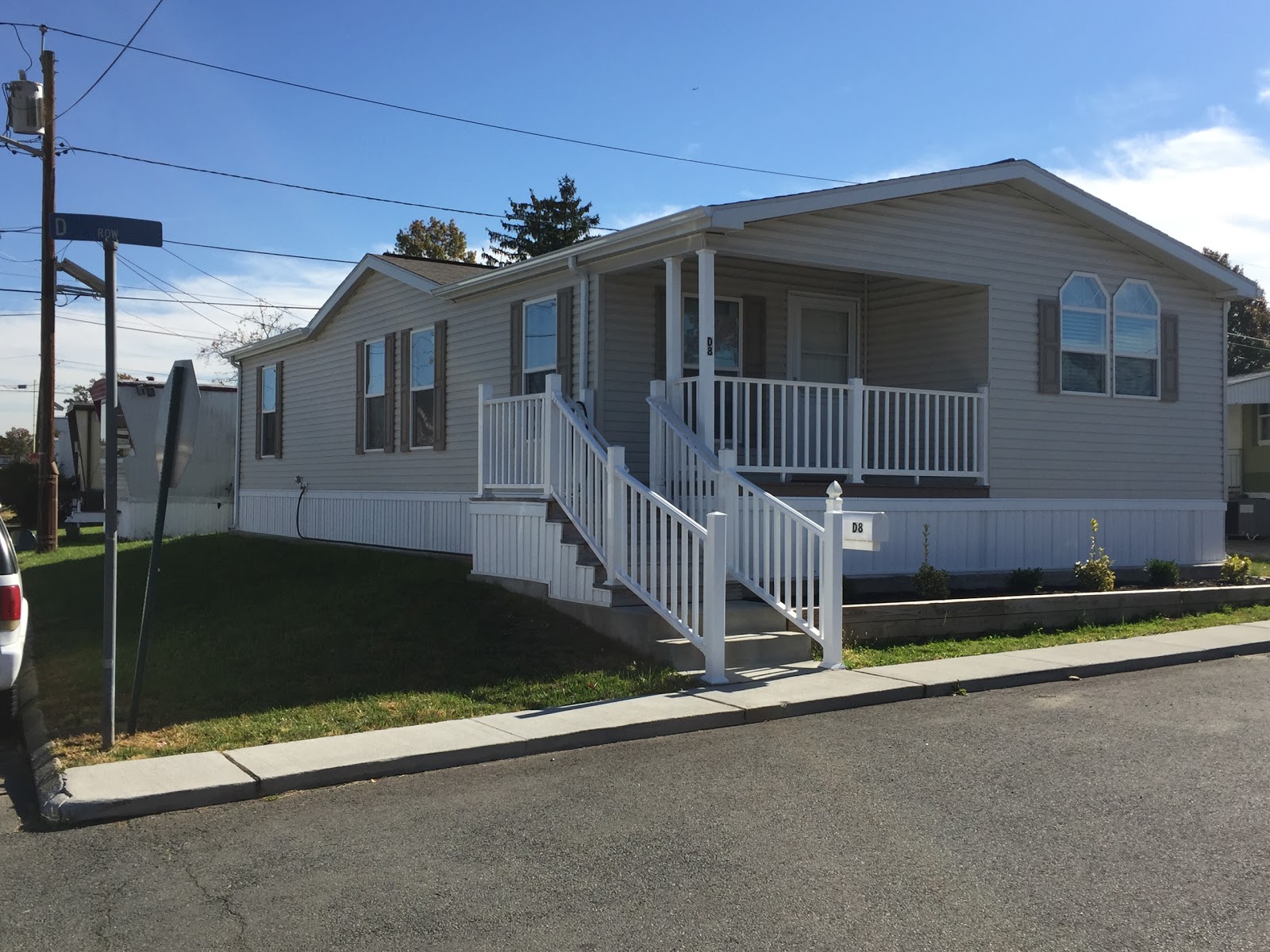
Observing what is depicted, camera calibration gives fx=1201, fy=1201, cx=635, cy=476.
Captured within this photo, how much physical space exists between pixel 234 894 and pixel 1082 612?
979 cm

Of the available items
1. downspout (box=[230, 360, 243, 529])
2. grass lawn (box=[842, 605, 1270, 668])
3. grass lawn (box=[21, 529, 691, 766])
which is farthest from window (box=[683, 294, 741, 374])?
downspout (box=[230, 360, 243, 529])

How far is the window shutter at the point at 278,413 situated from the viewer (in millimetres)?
20344

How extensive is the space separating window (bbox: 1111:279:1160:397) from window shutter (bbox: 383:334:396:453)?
963cm

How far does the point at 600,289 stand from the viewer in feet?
42.7

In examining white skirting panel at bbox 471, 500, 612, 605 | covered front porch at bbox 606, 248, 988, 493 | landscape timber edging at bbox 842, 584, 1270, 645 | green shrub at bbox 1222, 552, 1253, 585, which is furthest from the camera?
green shrub at bbox 1222, 552, 1253, 585

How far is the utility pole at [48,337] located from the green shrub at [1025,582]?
52.9 feet

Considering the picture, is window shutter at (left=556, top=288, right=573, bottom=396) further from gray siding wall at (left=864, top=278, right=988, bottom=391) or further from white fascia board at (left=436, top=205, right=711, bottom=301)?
gray siding wall at (left=864, top=278, right=988, bottom=391)

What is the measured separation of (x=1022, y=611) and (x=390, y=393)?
933 centimetres

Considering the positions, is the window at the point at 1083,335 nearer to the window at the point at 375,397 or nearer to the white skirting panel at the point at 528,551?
the white skirting panel at the point at 528,551

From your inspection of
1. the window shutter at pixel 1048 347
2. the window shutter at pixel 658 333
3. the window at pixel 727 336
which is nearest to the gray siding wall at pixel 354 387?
the window shutter at pixel 658 333

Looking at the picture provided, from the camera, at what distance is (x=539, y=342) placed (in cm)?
1418

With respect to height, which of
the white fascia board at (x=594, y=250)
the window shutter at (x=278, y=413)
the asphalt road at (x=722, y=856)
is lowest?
the asphalt road at (x=722, y=856)

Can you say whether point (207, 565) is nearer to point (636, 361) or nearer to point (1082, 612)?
point (636, 361)

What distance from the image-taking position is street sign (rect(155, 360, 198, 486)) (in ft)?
24.1
